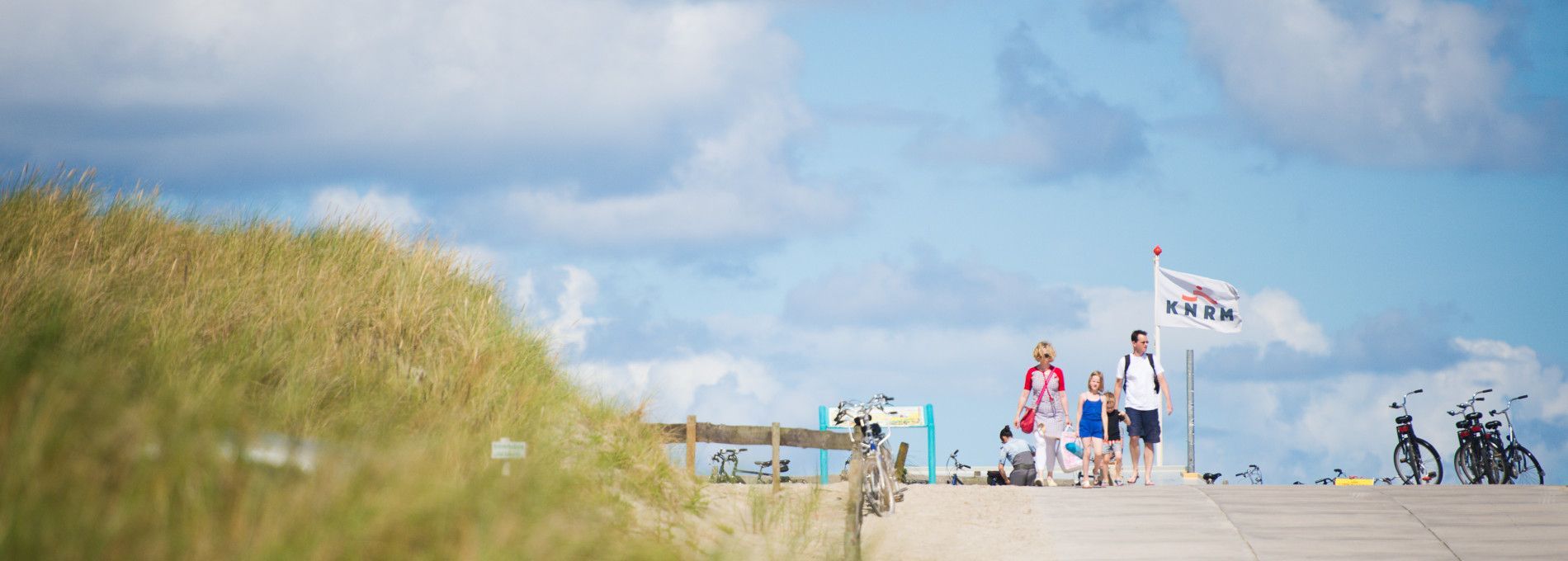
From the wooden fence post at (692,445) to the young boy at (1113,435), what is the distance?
5170 mm

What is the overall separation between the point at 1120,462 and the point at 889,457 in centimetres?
364

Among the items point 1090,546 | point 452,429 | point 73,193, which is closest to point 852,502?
point 1090,546

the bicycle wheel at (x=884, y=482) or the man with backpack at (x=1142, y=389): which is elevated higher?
the man with backpack at (x=1142, y=389)

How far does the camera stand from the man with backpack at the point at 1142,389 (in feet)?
49.0

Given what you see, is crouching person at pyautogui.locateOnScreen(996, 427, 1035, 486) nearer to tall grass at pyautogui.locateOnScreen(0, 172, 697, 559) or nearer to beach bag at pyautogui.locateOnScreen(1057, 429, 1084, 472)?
beach bag at pyautogui.locateOnScreen(1057, 429, 1084, 472)

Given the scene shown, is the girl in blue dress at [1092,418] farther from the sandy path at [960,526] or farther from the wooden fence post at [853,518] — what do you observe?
the wooden fence post at [853,518]

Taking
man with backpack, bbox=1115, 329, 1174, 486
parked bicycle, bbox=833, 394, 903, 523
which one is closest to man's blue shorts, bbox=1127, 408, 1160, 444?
man with backpack, bbox=1115, 329, 1174, 486

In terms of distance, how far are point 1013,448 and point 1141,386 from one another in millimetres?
3434

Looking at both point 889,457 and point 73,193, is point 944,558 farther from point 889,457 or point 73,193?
point 73,193

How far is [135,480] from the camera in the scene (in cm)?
574

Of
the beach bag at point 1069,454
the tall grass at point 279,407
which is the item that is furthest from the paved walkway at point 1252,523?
the tall grass at point 279,407

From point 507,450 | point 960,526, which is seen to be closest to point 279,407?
point 507,450

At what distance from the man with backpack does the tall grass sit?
586 centimetres

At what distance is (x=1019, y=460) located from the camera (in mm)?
17859
